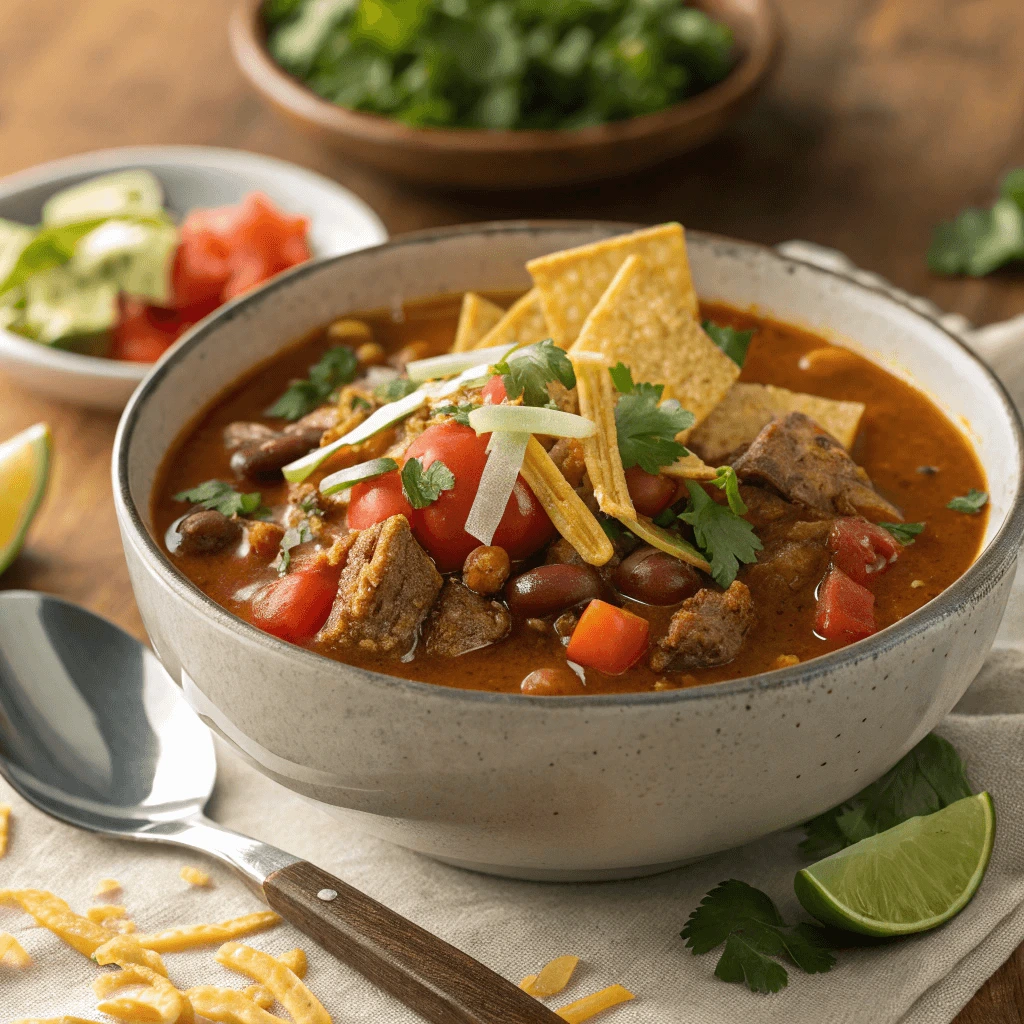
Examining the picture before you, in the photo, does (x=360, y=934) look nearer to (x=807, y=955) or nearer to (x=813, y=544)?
(x=807, y=955)

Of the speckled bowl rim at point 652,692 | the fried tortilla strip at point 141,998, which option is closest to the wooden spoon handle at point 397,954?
the fried tortilla strip at point 141,998

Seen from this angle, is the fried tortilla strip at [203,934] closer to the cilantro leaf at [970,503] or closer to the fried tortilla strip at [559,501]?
the fried tortilla strip at [559,501]

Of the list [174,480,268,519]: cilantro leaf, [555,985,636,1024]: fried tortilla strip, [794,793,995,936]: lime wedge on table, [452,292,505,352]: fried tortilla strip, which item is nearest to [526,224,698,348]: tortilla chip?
[452,292,505,352]: fried tortilla strip

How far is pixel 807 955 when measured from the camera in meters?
2.70

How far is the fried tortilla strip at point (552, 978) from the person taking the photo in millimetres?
2691

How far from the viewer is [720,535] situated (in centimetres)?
295

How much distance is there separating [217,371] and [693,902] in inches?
75.5

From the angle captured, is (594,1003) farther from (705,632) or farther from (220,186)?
(220,186)

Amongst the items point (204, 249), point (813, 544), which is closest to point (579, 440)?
point (813, 544)

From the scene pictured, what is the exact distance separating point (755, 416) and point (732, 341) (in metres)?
0.42

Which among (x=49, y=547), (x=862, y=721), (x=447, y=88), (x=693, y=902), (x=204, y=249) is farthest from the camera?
(x=447, y=88)

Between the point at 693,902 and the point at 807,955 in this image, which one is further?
the point at 693,902

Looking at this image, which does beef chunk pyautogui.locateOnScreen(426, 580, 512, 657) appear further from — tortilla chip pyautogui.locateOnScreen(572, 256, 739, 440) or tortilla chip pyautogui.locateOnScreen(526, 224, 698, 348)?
tortilla chip pyautogui.locateOnScreen(526, 224, 698, 348)

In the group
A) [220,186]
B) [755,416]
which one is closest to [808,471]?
[755,416]
